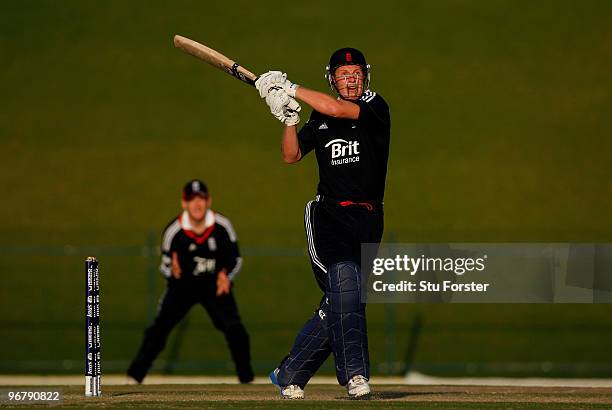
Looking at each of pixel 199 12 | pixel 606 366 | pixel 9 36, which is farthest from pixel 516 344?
pixel 9 36

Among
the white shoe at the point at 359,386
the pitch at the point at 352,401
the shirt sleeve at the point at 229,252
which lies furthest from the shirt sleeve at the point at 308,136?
the shirt sleeve at the point at 229,252

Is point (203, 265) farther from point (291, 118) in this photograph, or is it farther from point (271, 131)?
point (271, 131)

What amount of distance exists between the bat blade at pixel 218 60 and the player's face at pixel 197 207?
4.40m

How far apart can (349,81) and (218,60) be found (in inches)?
39.4

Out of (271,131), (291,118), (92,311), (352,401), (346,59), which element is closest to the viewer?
(352,401)

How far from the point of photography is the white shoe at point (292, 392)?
9234 mm

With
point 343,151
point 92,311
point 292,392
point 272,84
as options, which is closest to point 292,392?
point 292,392

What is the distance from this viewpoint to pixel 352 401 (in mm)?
8766

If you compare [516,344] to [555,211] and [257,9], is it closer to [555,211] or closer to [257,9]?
[555,211]

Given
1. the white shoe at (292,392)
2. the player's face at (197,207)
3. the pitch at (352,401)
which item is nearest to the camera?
the pitch at (352,401)

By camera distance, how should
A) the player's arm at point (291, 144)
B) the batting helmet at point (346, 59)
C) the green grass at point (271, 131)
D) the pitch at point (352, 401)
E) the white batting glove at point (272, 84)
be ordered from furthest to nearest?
1. the green grass at point (271, 131)
2. the batting helmet at point (346, 59)
3. the player's arm at point (291, 144)
4. the white batting glove at point (272, 84)
5. the pitch at point (352, 401)

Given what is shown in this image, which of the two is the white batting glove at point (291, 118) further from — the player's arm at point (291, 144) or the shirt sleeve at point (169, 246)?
the shirt sleeve at point (169, 246)

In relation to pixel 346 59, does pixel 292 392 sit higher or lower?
lower

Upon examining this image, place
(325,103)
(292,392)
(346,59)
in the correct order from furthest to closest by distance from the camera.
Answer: (292,392)
(346,59)
(325,103)
